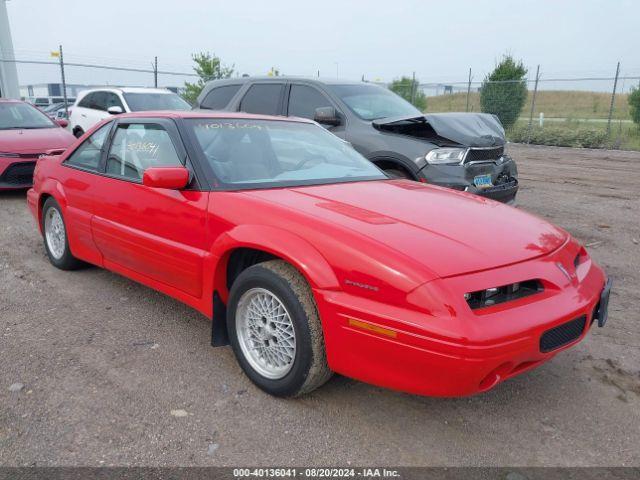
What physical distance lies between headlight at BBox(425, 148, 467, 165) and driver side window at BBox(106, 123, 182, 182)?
3.05 metres

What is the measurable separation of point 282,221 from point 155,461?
4.16 ft

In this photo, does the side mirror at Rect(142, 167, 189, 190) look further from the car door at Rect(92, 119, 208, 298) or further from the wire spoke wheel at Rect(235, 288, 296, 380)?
the wire spoke wheel at Rect(235, 288, 296, 380)

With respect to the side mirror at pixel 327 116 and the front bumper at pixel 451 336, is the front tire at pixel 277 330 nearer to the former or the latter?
the front bumper at pixel 451 336

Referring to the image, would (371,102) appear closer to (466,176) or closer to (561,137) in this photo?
(466,176)

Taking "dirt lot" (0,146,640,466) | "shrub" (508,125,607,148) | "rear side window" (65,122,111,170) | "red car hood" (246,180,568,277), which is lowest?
Answer: "dirt lot" (0,146,640,466)

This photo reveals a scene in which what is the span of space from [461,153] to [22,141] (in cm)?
626

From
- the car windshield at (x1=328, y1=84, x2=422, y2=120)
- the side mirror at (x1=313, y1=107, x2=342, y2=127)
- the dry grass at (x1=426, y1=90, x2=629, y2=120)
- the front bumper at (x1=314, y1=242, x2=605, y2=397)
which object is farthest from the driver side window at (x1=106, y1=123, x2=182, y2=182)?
the dry grass at (x1=426, y1=90, x2=629, y2=120)

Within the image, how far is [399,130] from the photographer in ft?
20.2

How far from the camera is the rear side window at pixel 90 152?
14.1 feet

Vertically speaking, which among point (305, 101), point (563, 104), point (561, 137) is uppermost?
point (305, 101)

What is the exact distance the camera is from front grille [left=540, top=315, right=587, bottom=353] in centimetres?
247

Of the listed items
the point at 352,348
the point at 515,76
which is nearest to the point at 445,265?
the point at 352,348

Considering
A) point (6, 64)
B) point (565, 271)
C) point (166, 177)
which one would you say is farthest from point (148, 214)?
point (6, 64)

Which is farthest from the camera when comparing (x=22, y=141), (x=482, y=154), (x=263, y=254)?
(x=22, y=141)
